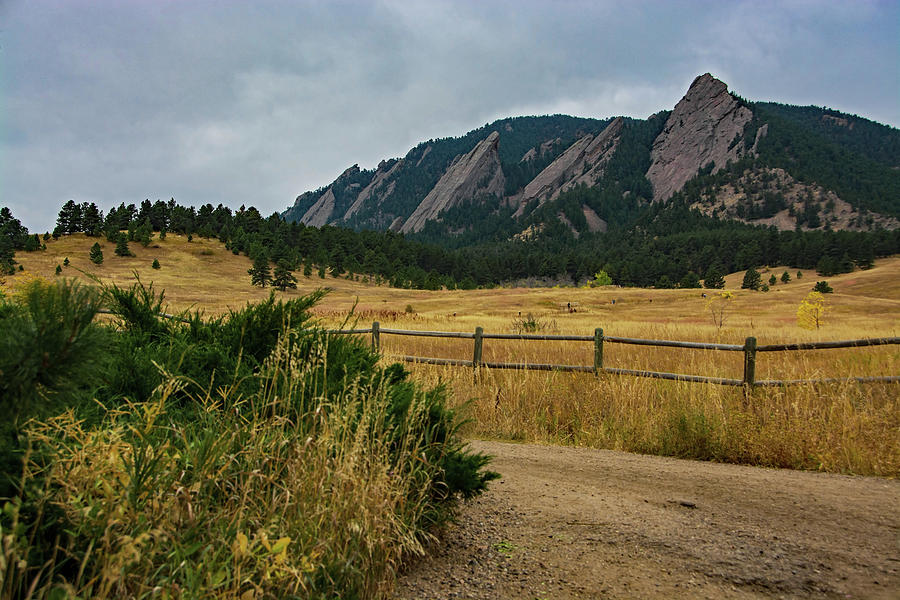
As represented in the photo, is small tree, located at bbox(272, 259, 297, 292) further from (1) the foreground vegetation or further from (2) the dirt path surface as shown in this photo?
(1) the foreground vegetation

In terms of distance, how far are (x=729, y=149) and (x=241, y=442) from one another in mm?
205080

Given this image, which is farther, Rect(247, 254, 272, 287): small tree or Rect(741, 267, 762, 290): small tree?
Rect(741, 267, 762, 290): small tree

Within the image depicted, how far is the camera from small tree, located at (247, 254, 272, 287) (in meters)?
66.4

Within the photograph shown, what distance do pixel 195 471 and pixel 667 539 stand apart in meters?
2.91

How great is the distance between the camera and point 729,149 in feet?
588

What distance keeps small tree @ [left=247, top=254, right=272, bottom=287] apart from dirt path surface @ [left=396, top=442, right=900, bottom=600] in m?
65.8

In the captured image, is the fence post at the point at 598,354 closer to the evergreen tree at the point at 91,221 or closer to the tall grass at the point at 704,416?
the tall grass at the point at 704,416

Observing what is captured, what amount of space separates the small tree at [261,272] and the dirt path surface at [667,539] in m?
65.8

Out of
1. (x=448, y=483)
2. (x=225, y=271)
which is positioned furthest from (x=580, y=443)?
(x=225, y=271)

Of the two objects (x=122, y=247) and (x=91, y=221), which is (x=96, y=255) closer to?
(x=122, y=247)

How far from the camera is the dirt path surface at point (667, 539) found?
2963 millimetres

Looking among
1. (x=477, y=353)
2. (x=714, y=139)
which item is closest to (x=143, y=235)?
(x=477, y=353)

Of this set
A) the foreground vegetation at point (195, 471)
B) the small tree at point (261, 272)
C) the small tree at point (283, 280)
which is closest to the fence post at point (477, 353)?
the foreground vegetation at point (195, 471)

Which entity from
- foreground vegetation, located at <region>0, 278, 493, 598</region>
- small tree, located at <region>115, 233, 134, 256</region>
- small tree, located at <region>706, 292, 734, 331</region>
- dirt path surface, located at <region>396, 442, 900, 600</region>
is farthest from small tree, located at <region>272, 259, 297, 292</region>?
foreground vegetation, located at <region>0, 278, 493, 598</region>
